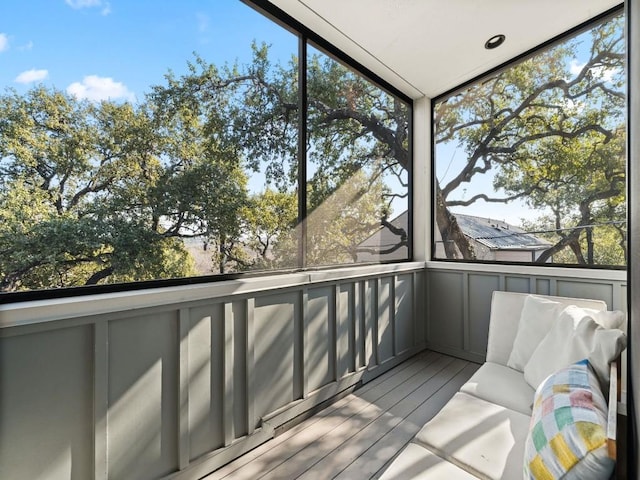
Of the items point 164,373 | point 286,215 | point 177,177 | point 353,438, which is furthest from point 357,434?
point 177,177

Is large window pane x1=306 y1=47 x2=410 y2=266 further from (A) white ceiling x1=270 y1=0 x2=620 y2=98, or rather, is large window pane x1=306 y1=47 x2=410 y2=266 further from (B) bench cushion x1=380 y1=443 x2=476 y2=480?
(B) bench cushion x1=380 y1=443 x2=476 y2=480

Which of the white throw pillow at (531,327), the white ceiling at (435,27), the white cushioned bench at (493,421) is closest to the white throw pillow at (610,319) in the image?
the white cushioned bench at (493,421)

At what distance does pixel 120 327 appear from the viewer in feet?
4.28

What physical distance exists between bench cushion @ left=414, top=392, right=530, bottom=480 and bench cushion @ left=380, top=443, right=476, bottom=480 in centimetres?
5

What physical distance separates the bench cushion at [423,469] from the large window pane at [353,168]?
1.33 metres

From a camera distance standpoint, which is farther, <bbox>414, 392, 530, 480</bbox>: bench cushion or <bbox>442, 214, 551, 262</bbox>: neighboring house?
<bbox>442, 214, 551, 262</bbox>: neighboring house

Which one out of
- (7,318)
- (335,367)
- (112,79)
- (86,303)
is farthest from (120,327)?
(335,367)

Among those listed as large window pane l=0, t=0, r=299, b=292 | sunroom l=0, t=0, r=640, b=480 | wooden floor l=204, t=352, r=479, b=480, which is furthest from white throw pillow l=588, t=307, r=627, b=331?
large window pane l=0, t=0, r=299, b=292

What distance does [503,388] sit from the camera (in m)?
1.65

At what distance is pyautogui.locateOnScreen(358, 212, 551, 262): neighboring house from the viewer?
2.57m

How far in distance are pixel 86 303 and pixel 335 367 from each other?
65.1 inches

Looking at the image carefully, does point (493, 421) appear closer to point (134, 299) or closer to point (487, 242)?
point (134, 299)

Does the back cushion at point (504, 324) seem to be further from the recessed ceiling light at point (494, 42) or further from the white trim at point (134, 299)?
the recessed ceiling light at point (494, 42)

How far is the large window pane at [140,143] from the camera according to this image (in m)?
1.20
